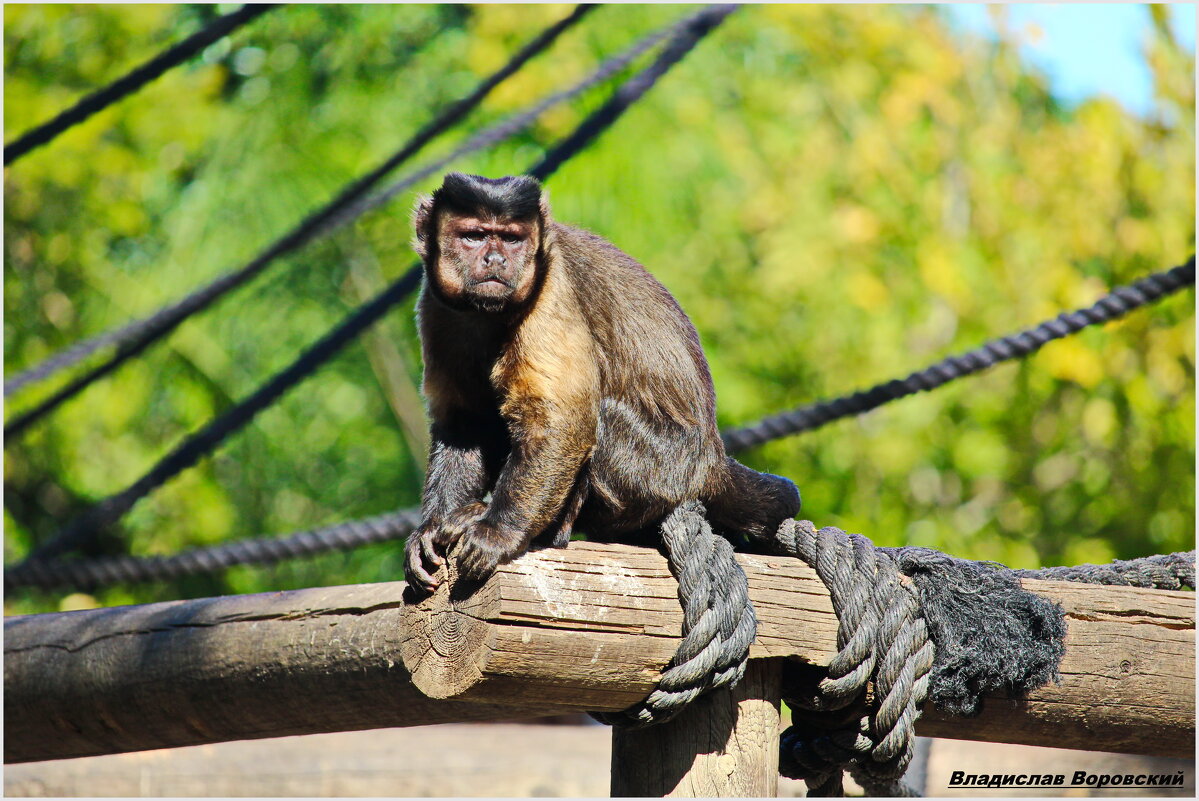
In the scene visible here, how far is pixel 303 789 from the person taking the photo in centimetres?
489

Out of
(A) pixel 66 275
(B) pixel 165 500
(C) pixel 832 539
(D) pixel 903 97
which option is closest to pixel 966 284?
(D) pixel 903 97

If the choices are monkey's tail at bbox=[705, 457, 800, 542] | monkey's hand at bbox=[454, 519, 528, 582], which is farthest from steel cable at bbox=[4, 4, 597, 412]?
monkey's hand at bbox=[454, 519, 528, 582]

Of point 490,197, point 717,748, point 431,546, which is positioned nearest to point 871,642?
point 717,748

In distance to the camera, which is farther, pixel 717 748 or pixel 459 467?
pixel 459 467

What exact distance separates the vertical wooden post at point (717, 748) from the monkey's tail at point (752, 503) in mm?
552

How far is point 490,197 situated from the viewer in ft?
10.4

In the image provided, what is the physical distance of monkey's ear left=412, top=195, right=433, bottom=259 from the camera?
10.7ft

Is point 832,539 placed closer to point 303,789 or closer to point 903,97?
point 303,789

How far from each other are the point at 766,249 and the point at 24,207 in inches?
221

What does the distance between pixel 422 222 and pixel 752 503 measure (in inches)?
47.6

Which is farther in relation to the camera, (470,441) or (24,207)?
(24,207)

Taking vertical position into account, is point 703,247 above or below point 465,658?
below

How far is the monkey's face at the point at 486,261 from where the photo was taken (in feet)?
10.0

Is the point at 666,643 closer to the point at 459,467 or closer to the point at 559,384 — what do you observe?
the point at 559,384
